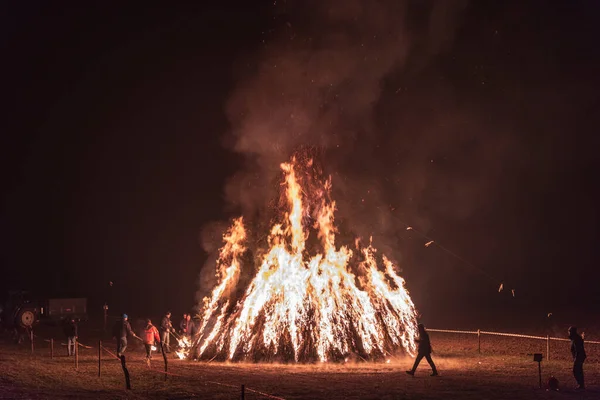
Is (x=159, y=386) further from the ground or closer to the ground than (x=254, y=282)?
closer to the ground

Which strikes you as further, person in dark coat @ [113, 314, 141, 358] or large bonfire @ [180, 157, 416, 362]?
person in dark coat @ [113, 314, 141, 358]

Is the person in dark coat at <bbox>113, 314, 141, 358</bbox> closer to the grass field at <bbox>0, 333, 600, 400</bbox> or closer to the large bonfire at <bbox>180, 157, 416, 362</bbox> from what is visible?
the grass field at <bbox>0, 333, 600, 400</bbox>

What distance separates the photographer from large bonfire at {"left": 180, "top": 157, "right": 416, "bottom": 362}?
2152 cm

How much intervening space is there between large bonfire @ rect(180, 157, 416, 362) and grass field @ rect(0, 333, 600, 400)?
2.67 feet

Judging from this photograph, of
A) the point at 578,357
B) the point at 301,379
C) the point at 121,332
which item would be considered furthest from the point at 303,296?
the point at 578,357

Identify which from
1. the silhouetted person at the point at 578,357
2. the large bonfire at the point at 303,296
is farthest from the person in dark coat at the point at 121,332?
the silhouetted person at the point at 578,357

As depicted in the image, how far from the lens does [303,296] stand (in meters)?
22.0

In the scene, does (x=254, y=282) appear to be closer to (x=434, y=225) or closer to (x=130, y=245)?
(x=434, y=225)

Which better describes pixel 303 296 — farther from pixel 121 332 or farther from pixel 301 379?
pixel 121 332

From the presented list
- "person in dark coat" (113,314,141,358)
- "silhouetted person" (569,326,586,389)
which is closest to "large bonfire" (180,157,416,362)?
"person in dark coat" (113,314,141,358)

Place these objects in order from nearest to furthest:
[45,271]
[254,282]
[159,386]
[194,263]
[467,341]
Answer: [159,386]
[254,282]
[467,341]
[194,263]
[45,271]

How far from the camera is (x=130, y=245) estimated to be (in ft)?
242

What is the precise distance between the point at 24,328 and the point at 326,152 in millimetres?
16765

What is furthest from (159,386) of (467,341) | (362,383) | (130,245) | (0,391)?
(130,245)
